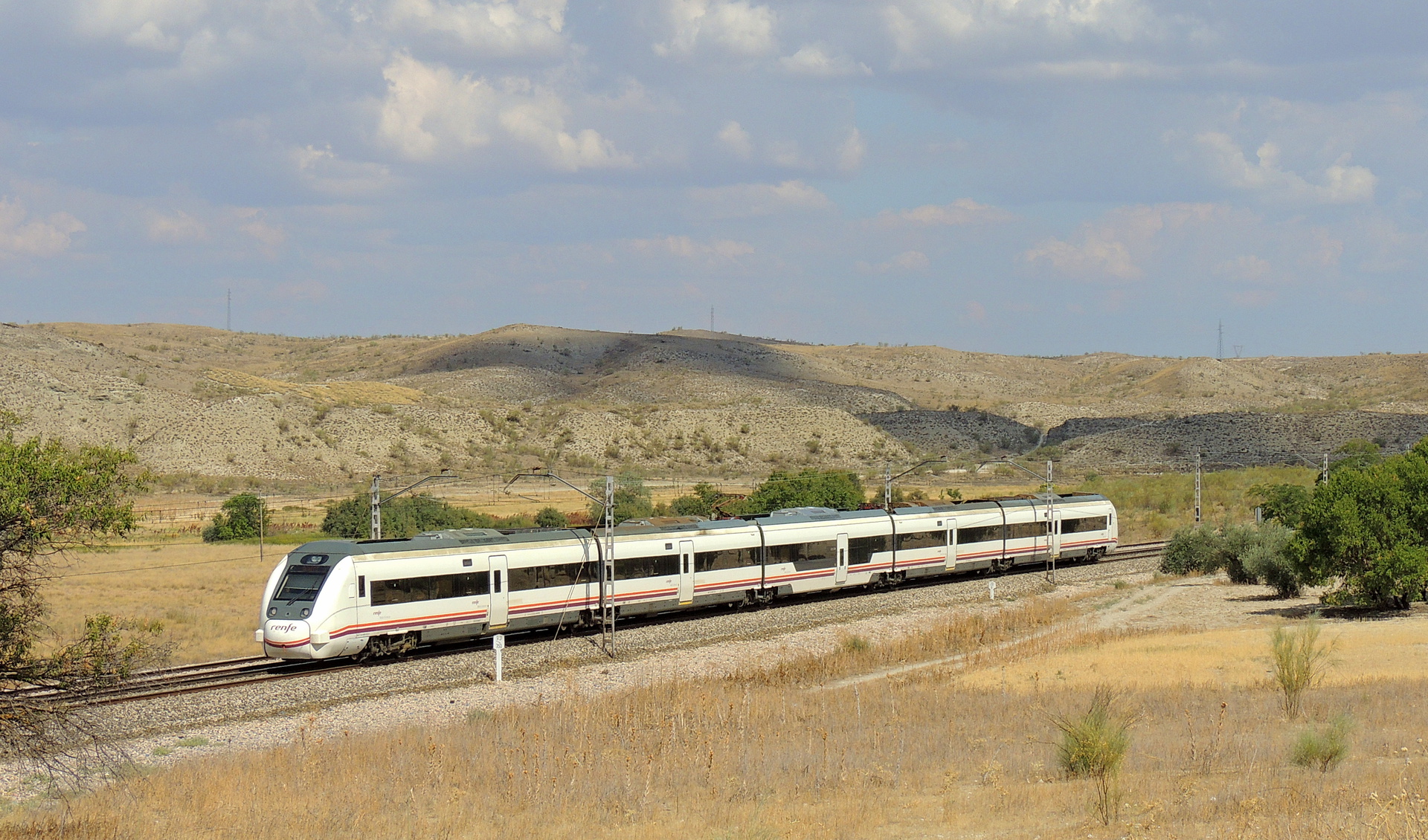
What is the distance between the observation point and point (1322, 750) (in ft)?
46.1

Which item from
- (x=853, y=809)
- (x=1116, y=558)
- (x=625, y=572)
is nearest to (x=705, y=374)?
(x=1116, y=558)

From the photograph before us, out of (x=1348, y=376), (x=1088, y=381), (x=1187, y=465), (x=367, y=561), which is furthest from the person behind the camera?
(x=1088, y=381)

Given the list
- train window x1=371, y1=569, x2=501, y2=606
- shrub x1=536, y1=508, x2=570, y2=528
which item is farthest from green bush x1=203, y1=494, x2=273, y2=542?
train window x1=371, y1=569, x2=501, y2=606

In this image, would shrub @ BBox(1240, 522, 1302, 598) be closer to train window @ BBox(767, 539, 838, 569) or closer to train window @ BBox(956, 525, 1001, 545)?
train window @ BBox(956, 525, 1001, 545)

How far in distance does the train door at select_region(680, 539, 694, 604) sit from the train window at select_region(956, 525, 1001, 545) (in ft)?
45.3

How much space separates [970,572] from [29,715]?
1552 inches

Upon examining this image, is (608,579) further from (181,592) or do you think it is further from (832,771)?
(181,592)

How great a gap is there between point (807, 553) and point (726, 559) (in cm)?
394

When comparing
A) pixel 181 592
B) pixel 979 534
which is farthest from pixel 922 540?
pixel 181 592

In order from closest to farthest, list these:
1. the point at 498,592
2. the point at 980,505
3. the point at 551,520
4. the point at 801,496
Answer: the point at 498,592, the point at 980,505, the point at 551,520, the point at 801,496

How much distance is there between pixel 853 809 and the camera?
13539 mm

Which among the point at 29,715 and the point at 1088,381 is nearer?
the point at 29,715

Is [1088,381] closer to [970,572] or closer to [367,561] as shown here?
[970,572]

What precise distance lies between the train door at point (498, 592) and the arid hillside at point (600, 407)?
6335 centimetres
